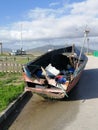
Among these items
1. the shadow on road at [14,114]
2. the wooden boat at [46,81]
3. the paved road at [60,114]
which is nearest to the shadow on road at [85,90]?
the paved road at [60,114]

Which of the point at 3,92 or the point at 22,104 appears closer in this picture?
the point at 22,104

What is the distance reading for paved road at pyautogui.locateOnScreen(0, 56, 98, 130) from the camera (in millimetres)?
8809

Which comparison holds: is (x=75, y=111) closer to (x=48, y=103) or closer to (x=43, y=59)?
(x=48, y=103)

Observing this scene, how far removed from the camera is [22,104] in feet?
38.3

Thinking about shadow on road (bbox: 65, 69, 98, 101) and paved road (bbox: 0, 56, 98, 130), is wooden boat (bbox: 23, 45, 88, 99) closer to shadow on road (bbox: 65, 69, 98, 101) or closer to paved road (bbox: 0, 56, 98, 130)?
paved road (bbox: 0, 56, 98, 130)

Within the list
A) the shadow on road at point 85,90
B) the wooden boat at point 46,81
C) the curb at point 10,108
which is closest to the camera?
the curb at point 10,108

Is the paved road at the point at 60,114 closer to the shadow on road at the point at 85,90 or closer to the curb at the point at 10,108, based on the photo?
the shadow on road at the point at 85,90

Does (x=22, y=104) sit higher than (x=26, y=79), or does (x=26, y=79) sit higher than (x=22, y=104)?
(x=26, y=79)

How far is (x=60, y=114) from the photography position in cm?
1018

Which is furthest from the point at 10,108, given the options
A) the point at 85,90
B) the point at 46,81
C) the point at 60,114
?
the point at 85,90

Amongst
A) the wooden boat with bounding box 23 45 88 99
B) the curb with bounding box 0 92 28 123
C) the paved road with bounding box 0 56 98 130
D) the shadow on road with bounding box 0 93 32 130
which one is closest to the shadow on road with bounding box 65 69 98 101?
the paved road with bounding box 0 56 98 130

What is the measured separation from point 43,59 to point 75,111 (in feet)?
19.1

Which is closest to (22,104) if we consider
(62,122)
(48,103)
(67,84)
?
(48,103)

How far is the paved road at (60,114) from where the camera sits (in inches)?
347
